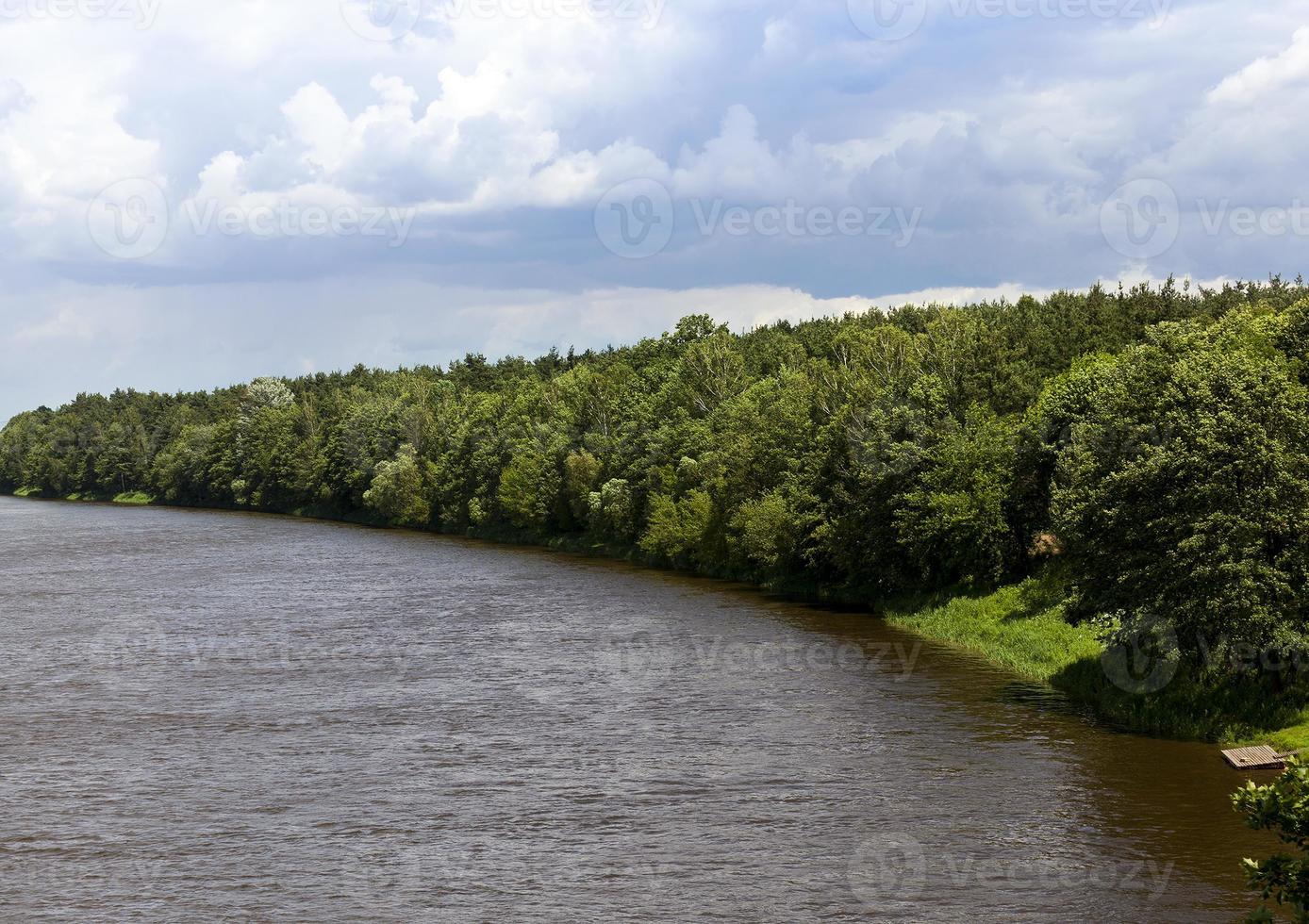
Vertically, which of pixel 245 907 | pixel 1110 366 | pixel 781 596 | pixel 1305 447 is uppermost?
pixel 1110 366

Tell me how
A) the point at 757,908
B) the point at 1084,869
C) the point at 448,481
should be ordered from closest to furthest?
1. the point at 757,908
2. the point at 1084,869
3. the point at 448,481

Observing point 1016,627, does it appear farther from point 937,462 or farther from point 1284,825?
point 1284,825

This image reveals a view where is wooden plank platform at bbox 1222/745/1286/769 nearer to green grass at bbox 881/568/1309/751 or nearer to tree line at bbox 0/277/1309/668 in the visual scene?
green grass at bbox 881/568/1309/751

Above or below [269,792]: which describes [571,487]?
above

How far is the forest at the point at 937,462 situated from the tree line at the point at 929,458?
0.14 meters

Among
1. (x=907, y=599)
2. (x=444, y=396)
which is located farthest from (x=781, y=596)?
(x=444, y=396)

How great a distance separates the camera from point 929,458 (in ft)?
217

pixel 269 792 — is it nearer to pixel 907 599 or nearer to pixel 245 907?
pixel 245 907

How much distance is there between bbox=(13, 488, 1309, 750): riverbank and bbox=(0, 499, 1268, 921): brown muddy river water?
5.09 feet

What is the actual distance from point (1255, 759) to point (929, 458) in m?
31.9

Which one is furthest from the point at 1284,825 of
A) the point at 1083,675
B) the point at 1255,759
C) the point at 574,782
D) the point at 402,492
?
the point at 402,492

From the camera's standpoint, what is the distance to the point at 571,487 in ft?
360

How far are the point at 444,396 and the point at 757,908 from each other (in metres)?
155

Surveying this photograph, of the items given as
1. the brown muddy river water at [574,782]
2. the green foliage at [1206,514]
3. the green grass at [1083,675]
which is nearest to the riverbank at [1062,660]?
the green grass at [1083,675]
